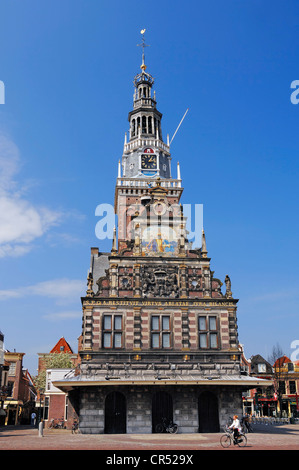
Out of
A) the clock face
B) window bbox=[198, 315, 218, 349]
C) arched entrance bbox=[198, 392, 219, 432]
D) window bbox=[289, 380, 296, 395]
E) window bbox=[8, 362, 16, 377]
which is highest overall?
the clock face

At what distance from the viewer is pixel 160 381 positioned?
99.8 ft

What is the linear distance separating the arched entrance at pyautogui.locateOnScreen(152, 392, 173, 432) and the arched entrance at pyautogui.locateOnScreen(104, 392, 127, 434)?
218 cm

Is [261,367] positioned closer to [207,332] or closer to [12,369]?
[12,369]

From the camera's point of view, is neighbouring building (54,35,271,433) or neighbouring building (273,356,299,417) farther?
neighbouring building (273,356,299,417)

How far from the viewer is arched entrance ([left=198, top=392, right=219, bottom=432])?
105 feet

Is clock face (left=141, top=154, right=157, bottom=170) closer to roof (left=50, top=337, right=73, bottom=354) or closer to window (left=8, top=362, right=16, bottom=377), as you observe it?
roof (left=50, top=337, right=73, bottom=354)

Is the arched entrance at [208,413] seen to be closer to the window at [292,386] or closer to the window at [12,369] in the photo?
the window at [12,369]

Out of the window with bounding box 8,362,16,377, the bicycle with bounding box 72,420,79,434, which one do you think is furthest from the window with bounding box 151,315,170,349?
the window with bounding box 8,362,16,377

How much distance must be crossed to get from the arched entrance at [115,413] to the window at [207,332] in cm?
724

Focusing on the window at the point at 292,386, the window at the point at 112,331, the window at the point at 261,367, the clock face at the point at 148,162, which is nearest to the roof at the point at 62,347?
the clock face at the point at 148,162

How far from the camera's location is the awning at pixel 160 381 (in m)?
30.0

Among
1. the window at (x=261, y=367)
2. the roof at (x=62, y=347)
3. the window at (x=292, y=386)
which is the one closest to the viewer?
the roof at (x=62, y=347)
